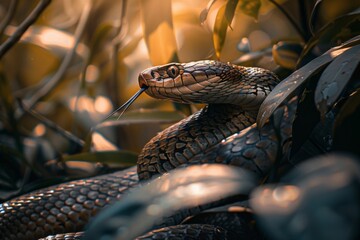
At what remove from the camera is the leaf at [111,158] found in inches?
74.7

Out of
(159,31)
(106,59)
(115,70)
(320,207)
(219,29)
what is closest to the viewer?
(320,207)

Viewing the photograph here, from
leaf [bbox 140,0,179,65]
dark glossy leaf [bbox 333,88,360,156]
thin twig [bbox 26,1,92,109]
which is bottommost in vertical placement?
dark glossy leaf [bbox 333,88,360,156]

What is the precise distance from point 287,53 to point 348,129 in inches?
24.8

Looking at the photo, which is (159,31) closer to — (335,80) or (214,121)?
(214,121)

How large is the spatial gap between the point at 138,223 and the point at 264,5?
4.43 feet

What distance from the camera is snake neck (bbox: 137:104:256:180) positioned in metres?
1.38

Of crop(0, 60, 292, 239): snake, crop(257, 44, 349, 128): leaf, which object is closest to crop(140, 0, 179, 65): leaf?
crop(0, 60, 292, 239): snake

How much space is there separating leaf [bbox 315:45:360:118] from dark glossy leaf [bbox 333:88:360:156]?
79 mm

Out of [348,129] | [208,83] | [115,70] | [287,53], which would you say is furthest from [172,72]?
[115,70]

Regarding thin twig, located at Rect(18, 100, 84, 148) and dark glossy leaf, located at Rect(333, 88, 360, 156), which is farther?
thin twig, located at Rect(18, 100, 84, 148)

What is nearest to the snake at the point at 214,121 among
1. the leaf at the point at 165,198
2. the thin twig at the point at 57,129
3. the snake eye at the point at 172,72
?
the snake eye at the point at 172,72

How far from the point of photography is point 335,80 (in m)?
0.92

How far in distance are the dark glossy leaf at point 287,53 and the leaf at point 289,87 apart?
0.54 m

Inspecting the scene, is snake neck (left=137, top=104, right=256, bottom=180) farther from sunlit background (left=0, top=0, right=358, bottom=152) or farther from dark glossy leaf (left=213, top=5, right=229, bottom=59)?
sunlit background (left=0, top=0, right=358, bottom=152)
